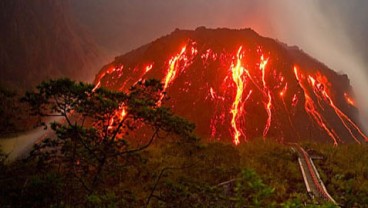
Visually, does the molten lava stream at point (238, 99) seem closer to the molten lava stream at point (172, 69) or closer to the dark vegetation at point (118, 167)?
the molten lava stream at point (172, 69)

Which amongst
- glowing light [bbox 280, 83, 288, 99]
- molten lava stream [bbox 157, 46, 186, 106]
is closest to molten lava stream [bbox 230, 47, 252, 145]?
glowing light [bbox 280, 83, 288, 99]

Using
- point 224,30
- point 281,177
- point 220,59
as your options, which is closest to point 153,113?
point 281,177

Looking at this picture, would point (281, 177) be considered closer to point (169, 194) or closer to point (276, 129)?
point (169, 194)

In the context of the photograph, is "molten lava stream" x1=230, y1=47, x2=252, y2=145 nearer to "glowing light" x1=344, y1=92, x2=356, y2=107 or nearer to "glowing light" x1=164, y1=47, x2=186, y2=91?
"glowing light" x1=164, y1=47, x2=186, y2=91

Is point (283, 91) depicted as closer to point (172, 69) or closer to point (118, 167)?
point (172, 69)

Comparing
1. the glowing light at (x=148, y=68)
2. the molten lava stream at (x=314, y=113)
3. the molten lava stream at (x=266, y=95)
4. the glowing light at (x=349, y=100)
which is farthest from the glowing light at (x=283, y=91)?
the glowing light at (x=148, y=68)

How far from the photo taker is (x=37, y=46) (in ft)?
279

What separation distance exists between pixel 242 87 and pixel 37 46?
53.4m

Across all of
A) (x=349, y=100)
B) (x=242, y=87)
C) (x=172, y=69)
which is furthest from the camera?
(x=349, y=100)

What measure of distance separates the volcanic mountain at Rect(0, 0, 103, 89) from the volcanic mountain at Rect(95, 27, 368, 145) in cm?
2039

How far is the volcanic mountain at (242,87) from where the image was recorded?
50.2m

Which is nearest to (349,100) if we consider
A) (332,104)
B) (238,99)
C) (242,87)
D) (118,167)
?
(332,104)

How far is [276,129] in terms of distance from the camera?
164 feet

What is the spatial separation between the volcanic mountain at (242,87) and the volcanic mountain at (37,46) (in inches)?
803
